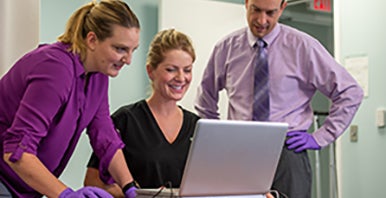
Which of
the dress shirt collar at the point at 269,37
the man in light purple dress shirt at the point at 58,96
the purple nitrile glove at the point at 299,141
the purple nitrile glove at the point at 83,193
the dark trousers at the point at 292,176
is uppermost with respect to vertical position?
the dress shirt collar at the point at 269,37

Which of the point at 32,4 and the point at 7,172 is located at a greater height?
the point at 32,4

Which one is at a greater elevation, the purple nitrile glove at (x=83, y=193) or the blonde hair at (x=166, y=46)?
the blonde hair at (x=166, y=46)

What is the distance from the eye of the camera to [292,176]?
1.95m

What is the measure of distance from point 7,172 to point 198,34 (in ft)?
9.41

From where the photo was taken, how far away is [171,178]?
1812 millimetres


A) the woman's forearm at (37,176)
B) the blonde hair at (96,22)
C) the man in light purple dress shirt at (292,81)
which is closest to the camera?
the woman's forearm at (37,176)

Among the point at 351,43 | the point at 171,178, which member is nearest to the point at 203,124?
the point at 171,178

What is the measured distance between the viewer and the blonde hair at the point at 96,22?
142 cm

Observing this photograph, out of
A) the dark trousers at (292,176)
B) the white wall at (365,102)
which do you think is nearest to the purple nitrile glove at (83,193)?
the dark trousers at (292,176)

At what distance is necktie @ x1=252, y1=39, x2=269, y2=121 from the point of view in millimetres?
2059

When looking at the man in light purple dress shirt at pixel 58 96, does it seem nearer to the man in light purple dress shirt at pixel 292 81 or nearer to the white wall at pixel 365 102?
the man in light purple dress shirt at pixel 292 81

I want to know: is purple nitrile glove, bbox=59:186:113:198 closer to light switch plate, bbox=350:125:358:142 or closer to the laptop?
the laptop

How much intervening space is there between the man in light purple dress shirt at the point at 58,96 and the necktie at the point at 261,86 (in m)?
0.66

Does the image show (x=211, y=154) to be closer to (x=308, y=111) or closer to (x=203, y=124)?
(x=203, y=124)
